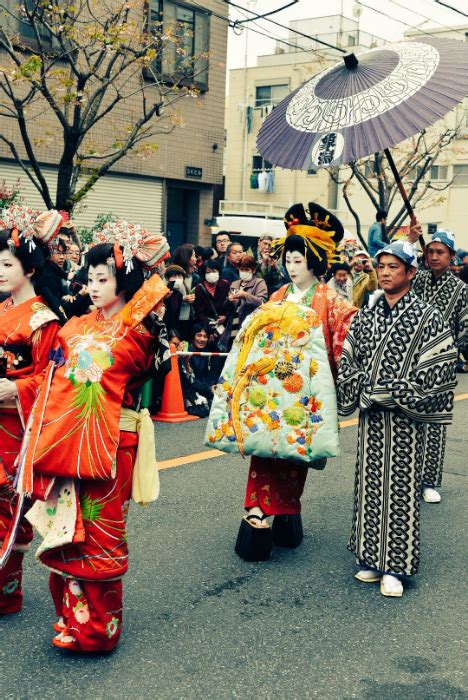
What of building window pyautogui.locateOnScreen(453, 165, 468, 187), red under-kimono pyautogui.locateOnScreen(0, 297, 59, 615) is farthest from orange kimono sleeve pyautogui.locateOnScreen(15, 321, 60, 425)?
building window pyautogui.locateOnScreen(453, 165, 468, 187)

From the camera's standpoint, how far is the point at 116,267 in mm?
3396

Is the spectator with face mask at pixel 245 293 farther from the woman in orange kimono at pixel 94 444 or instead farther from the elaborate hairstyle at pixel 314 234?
the woman in orange kimono at pixel 94 444

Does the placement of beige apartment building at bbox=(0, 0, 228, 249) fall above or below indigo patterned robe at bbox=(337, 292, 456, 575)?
above

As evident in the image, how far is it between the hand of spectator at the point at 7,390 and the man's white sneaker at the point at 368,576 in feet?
6.71

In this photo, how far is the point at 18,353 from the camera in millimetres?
3504

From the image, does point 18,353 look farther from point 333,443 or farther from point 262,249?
point 262,249

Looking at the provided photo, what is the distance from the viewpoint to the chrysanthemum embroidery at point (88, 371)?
3.24 metres

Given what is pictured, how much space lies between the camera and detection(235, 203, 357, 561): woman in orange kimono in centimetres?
453

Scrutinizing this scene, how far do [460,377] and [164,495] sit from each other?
25.9 feet

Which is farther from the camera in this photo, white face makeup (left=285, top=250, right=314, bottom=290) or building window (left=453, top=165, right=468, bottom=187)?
building window (left=453, top=165, right=468, bottom=187)

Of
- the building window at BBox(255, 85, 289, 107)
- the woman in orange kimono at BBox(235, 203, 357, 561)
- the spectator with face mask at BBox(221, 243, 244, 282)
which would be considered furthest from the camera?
the building window at BBox(255, 85, 289, 107)

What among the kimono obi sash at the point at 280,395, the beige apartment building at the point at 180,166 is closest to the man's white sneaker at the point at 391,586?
the kimono obi sash at the point at 280,395

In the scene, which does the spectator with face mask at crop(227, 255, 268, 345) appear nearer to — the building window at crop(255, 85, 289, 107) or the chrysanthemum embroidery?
the chrysanthemum embroidery

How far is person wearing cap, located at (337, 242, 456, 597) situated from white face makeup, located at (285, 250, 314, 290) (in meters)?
0.51
